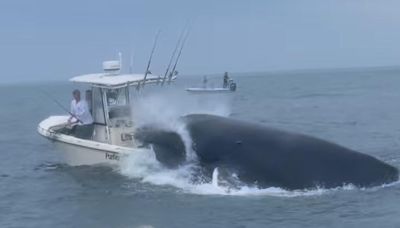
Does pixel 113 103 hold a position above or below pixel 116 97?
below

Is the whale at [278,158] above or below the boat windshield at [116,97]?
below

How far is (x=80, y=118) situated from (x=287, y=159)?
34.4ft

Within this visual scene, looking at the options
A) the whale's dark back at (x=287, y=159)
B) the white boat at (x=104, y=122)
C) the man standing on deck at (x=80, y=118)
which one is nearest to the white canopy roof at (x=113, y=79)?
the white boat at (x=104, y=122)

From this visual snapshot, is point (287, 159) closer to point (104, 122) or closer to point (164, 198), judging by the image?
point (164, 198)

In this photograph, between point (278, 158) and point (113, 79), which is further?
point (113, 79)

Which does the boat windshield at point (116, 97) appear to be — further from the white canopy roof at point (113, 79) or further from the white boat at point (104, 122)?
the white canopy roof at point (113, 79)

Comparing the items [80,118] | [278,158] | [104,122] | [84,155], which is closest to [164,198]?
[278,158]

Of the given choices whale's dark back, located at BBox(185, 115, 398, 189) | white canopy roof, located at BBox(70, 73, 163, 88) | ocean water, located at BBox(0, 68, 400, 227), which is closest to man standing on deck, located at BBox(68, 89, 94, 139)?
white canopy roof, located at BBox(70, 73, 163, 88)

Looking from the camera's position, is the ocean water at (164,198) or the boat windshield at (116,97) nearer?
the ocean water at (164,198)

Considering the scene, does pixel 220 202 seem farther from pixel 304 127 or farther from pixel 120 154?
pixel 304 127

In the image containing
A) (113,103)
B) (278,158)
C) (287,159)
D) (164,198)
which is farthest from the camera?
(113,103)

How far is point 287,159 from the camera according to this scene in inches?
782

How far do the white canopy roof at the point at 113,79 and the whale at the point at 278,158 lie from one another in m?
5.57

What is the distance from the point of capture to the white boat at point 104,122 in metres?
26.6
